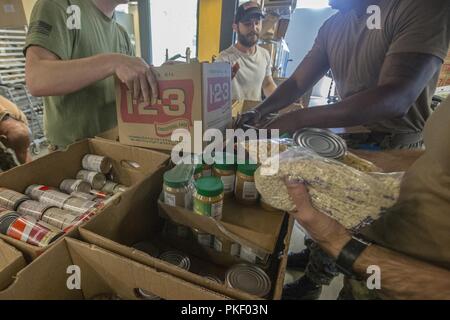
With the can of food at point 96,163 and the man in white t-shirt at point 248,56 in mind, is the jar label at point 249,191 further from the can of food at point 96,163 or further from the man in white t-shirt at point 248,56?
the man in white t-shirt at point 248,56

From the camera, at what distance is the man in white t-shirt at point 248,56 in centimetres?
236

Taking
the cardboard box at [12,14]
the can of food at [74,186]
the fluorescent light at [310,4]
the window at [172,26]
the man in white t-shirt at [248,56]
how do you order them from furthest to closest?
the fluorescent light at [310,4], the window at [172,26], the cardboard box at [12,14], the man in white t-shirt at [248,56], the can of food at [74,186]

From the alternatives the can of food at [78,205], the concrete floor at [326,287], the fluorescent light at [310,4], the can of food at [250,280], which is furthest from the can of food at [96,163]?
the fluorescent light at [310,4]

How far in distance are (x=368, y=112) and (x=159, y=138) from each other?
83 cm

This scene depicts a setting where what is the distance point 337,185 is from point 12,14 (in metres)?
4.22

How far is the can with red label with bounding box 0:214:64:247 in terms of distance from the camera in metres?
0.59

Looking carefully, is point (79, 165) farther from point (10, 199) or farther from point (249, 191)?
point (249, 191)

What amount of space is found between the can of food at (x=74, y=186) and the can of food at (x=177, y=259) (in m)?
0.42

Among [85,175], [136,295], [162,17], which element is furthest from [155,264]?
[162,17]

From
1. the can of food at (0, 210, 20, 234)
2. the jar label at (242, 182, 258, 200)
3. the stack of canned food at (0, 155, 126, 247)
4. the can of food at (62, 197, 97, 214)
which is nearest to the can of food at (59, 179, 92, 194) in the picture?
the stack of canned food at (0, 155, 126, 247)

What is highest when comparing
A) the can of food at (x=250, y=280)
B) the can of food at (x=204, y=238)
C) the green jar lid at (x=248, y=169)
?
the green jar lid at (x=248, y=169)

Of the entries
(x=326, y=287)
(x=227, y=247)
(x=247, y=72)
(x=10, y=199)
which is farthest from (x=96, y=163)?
(x=247, y=72)

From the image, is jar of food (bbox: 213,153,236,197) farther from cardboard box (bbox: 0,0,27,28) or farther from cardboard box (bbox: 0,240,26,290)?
cardboard box (bbox: 0,0,27,28)

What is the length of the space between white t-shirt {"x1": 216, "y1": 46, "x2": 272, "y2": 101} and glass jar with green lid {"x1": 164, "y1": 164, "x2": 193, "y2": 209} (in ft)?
5.90
